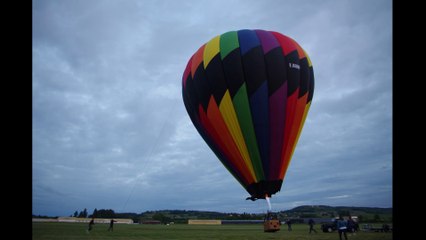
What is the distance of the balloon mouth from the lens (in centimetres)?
1298

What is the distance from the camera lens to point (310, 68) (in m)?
15.6

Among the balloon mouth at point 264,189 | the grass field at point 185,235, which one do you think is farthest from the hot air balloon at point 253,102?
the grass field at point 185,235

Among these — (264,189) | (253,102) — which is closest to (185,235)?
(264,189)

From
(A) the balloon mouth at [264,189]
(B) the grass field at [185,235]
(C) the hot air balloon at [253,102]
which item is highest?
(C) the hot air balloon at [253,102]

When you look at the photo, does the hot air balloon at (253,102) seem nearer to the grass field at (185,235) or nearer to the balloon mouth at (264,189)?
the balloon mouth at (264,189)

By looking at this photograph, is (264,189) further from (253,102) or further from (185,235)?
(185,235)

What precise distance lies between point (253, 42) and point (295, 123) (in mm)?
3791

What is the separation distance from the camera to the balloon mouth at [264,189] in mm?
12977
